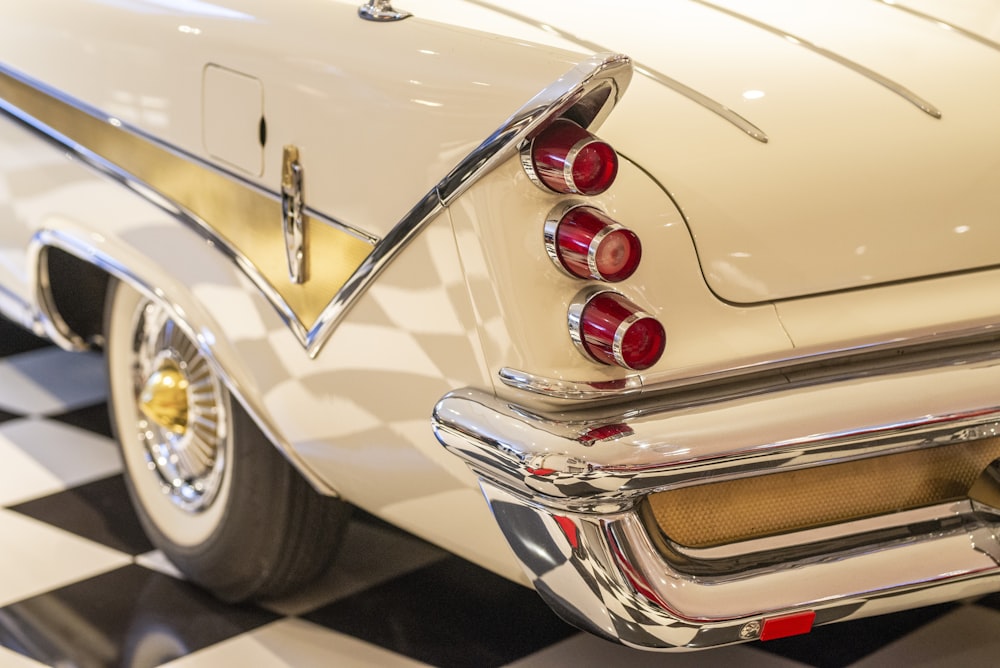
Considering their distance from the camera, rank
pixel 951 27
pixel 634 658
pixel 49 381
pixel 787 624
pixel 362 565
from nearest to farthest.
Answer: pixel 787 624 → pixel 951 27 → pixel 634 658 → pixel 362 565 → pixel 49 381

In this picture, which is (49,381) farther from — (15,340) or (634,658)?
(634,658)

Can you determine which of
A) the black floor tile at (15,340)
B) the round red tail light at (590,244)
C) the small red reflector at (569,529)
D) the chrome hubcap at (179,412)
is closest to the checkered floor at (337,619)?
the chrome hubcap at (179,412)

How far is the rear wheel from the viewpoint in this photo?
201cm

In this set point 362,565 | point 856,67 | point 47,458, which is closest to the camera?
point 856,67

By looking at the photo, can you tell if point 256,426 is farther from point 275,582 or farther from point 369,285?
point 369,285

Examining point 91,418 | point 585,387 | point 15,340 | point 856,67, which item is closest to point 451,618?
point 585,387

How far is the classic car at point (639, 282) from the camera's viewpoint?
1.37m

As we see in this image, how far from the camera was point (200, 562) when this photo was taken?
215 centimetres

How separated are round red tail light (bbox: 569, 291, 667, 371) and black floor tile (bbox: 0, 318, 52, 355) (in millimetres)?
2642

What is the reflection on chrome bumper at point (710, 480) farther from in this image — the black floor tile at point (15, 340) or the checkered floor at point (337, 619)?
the black floor tile at point (15, 340)

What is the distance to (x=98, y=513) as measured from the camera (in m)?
2.53

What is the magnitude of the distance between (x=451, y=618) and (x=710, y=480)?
87 centimetres

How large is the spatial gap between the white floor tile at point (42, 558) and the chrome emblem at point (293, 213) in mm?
971

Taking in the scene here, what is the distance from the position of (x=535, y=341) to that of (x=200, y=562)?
3.48ft
